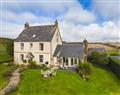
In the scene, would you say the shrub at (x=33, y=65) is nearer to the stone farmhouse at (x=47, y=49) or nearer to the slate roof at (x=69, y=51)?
the stone farmhouse at (x=47, y=49)

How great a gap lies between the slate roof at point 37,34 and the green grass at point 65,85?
482 inches

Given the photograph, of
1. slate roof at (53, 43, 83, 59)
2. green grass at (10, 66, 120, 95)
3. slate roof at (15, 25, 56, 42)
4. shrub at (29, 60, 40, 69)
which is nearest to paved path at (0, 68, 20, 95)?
green grass at (10, 66, 120, 95)

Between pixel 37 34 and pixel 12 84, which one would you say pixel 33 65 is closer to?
pixel 37 34

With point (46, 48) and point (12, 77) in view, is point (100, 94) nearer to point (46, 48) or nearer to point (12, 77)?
point (12, 77)

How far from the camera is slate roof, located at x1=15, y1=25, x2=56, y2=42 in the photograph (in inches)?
2173

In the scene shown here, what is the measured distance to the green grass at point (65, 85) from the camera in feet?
115

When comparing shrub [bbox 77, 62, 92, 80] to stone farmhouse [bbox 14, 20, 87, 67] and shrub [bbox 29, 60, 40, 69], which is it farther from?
shrub [bbox 29, 60, 40, 69]

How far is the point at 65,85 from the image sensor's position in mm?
38000

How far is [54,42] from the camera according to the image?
55.8 m

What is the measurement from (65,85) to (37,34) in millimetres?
22975

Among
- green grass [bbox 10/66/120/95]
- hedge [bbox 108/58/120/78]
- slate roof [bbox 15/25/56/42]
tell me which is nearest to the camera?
green grass [bbox 10/66/120/95]

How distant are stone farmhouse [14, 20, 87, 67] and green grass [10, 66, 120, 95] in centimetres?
780

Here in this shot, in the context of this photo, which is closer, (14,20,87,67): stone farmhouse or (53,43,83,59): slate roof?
(53,43,83,59): slate roof

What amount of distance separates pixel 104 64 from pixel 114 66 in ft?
10.7
